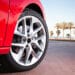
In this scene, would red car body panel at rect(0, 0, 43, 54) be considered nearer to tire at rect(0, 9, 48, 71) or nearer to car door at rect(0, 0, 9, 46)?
car door at rect(0, 0, 9, 46)

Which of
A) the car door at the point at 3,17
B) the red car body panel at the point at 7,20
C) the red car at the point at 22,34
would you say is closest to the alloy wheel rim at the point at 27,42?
the red car at the point at 22,34

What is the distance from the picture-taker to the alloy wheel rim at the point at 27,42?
4285mm

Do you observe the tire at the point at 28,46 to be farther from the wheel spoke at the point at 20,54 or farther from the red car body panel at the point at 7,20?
the red car body panel at the point at 7,20

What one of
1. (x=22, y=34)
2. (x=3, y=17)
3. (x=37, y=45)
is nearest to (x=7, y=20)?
(x=3, y=17)

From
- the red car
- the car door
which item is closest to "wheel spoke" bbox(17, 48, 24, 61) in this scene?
the red car

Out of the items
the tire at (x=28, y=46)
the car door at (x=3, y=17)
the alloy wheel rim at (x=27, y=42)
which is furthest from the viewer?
the alloy wheel rim at (x=27, y=42)

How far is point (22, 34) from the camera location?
14.3 ft

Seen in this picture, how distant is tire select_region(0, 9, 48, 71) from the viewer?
418 cm

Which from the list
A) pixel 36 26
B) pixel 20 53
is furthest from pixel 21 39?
pixel 36 26

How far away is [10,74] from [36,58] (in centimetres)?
60

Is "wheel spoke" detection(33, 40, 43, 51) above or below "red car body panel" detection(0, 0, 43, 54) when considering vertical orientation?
below

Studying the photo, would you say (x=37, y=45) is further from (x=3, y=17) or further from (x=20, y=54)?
(x=3, y=17)

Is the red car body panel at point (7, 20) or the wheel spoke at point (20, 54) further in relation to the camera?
the wheel spoke at point (20, 54)

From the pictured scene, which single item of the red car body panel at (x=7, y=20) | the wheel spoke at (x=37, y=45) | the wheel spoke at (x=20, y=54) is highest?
the red car body panel at (x=7, y=20)
